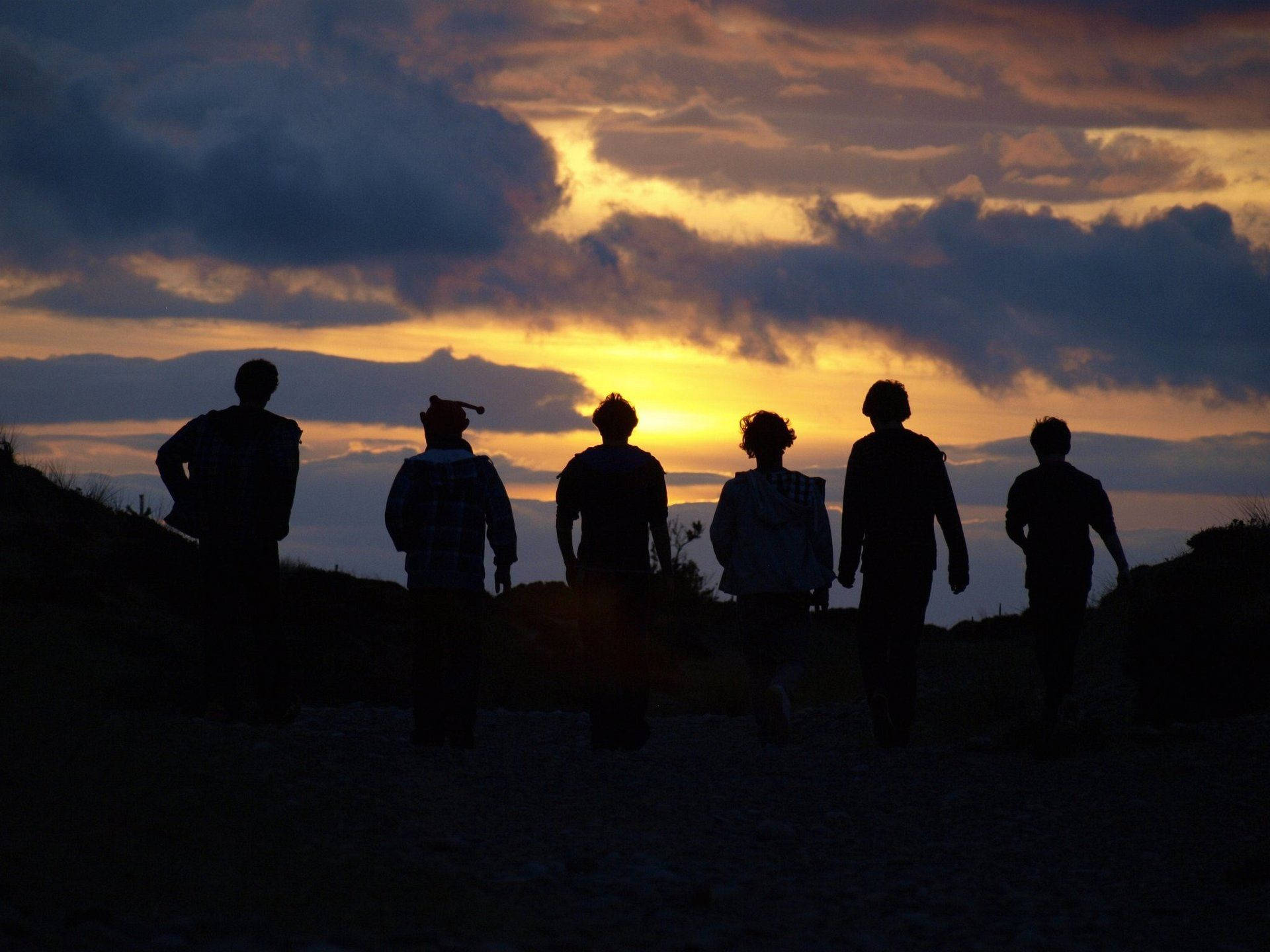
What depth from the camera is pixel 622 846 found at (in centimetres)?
625

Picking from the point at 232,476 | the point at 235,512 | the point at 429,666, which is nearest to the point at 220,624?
the point at 235,512

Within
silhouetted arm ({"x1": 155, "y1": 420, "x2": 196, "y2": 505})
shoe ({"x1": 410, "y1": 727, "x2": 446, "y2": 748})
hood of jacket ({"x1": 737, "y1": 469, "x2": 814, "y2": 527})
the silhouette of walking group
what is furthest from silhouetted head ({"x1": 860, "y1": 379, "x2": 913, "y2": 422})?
silhouetted arm ({"x1": 155, "y1": 420, "x2": 196, "y2": 505})

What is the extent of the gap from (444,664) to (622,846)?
3.41 metres

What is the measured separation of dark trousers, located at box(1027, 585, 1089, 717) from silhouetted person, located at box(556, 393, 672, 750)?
2.59m

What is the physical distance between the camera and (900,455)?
1004 cm

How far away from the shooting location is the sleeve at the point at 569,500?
998 centimetres

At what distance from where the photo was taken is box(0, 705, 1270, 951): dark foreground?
4758 millimetres

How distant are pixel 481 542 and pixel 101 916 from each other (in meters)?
5.22

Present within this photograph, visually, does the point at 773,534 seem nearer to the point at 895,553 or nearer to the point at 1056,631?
the point at 895,553

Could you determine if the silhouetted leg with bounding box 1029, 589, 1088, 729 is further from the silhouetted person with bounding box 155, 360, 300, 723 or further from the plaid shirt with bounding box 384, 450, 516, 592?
the silhouetted person with bounding box 155, 360, 300, 723

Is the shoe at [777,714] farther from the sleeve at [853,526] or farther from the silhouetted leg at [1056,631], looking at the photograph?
the silhouetted leg at [1056,631]

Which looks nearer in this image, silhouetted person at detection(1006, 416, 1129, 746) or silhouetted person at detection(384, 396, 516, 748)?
silhouetted person at detection(384, 396, 516, 748)

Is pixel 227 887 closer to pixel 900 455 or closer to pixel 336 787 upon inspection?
pixel 336 787

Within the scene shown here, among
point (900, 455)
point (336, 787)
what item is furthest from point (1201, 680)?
point (336, 787)
